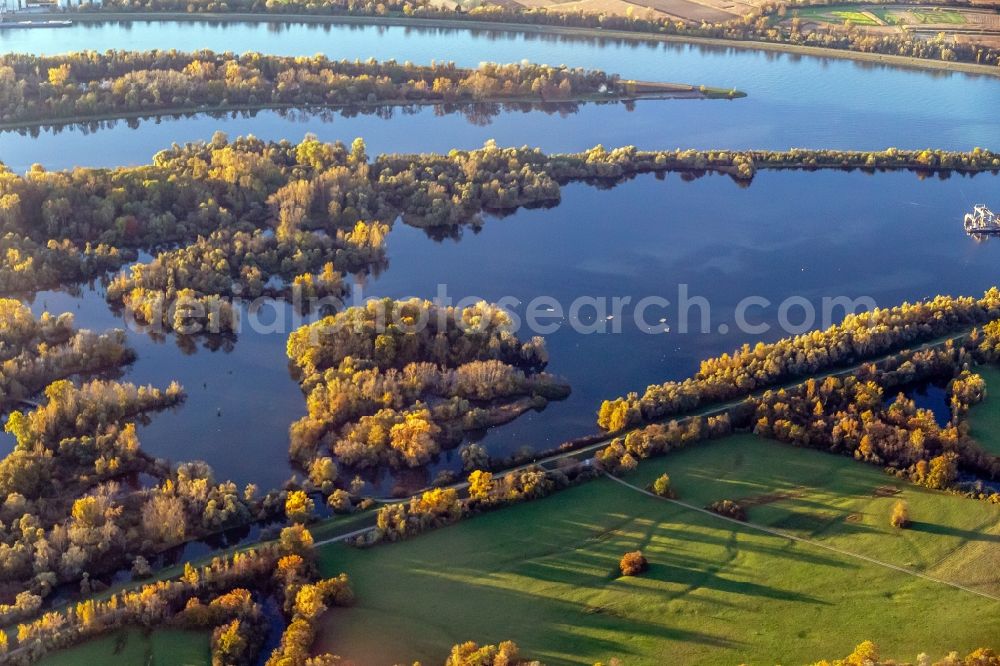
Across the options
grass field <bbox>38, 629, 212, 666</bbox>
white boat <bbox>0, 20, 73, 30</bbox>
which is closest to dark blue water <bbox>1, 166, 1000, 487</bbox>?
grass field <bbox>38, 629, 212, 666</bbox>

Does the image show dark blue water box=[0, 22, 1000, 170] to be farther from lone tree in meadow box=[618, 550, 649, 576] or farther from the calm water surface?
lone tree in meadow box=[618, 550, 649, 576]

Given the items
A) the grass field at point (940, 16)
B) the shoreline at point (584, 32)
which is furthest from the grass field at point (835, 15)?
the shoreline at point (584, 32)

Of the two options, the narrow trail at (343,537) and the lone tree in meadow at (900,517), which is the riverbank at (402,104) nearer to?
the narrow trail at (343,537)

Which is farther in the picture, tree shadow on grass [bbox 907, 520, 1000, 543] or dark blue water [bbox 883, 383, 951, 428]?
dark blue water [bbox 883, 383, 951, 428]

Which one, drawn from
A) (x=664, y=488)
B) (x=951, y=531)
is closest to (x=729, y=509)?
(x=664, y=488)

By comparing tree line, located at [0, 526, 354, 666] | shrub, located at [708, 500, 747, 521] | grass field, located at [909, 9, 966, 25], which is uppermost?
grass field, located at [909, 9, 966, 25]

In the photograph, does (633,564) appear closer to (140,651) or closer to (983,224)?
(140,651)
